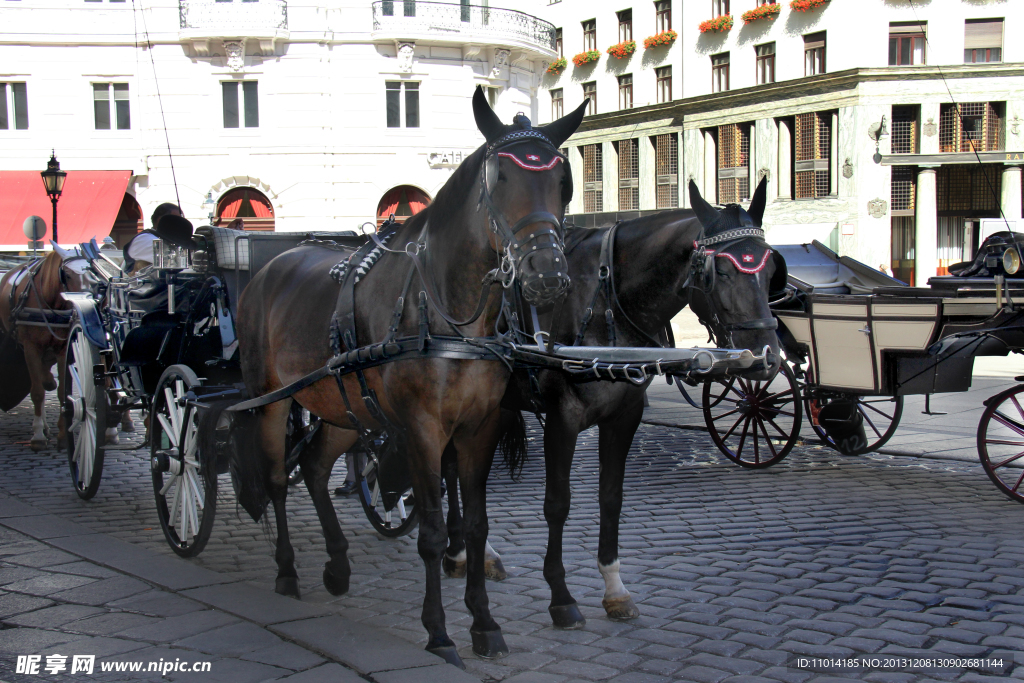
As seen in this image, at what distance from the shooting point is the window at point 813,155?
31.4 m

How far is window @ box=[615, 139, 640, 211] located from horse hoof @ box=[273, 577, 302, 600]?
1412 inches

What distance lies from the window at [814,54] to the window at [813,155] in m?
1.57

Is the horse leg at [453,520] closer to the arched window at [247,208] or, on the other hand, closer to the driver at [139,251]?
the driver at [139,251]

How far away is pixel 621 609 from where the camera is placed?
14.5 feet

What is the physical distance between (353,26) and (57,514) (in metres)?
20.4

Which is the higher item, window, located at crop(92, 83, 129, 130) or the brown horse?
window, located at crop(92, 83, 129, 130)

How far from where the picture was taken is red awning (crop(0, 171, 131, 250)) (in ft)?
73.7

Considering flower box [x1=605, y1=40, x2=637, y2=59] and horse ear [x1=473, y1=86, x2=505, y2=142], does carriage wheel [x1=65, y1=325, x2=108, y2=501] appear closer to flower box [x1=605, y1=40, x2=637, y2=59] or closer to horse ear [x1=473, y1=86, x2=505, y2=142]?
horse ear [x1=473, y1=86, x2=505, y2=142]

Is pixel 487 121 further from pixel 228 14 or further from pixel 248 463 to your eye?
pixel 228 14

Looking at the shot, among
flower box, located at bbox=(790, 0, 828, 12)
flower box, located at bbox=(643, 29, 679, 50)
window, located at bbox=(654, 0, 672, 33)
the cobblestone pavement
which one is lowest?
the cobblestone pavement

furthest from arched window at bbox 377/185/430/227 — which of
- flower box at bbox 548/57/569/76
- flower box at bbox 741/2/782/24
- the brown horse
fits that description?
flower box at bbox 548/57/569/76

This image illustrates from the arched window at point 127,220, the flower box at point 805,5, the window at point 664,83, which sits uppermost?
the flower box at point 805,5

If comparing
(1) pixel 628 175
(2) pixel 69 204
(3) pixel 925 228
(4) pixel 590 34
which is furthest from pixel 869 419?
(4) pixel 590 34

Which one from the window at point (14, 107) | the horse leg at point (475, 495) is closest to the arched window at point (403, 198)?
the window at point (14, 107)
